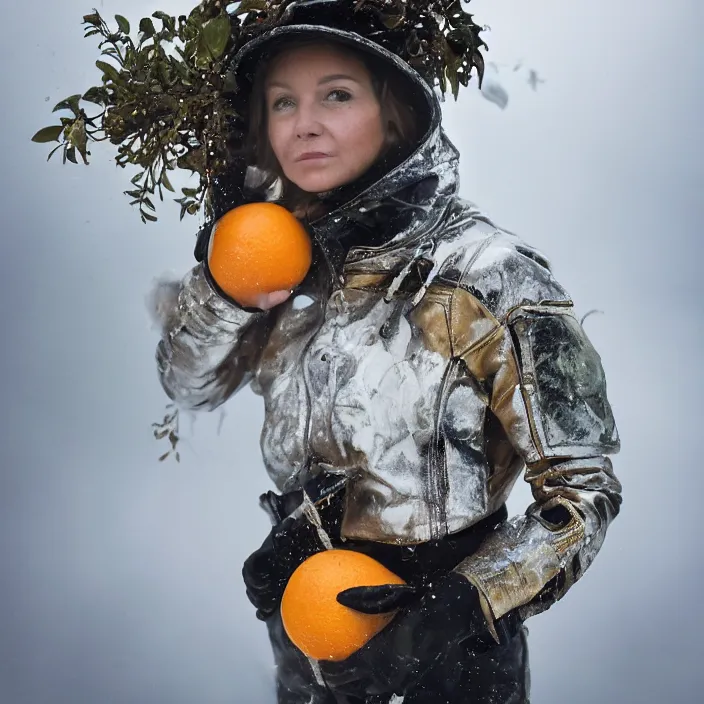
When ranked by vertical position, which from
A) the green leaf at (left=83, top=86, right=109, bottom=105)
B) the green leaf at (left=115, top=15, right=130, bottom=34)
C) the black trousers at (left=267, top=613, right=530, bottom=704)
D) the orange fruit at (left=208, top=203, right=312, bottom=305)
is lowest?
the black trousers at (left=267, top=613, right=530, bottom=704)

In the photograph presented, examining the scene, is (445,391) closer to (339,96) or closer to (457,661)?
(457,661)

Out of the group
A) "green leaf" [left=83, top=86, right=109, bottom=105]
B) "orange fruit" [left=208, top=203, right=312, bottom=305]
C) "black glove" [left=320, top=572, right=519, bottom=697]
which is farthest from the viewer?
"green leaf" [left=83, top=86, right=109, bottom=105]

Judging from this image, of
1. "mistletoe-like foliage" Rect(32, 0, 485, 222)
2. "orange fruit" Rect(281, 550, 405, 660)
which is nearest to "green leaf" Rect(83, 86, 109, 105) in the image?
"mistletoe-like foliage" Rect(32, 0, 485, 222)

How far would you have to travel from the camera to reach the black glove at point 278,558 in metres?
1.63

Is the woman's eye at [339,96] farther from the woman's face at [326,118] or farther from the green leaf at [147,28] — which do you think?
the green leaf at [147,28]

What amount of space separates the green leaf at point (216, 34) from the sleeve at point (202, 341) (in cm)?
33

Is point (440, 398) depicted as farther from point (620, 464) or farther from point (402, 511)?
point (620, 464)

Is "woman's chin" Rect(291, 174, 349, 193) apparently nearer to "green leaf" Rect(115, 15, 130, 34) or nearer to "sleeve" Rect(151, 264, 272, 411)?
"sleeve" Rect(151, 264, 272, 411)

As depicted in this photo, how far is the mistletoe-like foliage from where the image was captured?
1.65 meters

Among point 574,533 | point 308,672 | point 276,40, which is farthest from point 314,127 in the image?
point 308,672

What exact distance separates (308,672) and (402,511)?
1.08ft

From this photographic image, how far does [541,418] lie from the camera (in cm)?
148

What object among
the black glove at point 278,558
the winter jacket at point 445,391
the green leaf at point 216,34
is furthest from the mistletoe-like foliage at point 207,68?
the black glove at point 278,558

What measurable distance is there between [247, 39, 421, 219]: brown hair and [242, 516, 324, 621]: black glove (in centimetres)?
49
